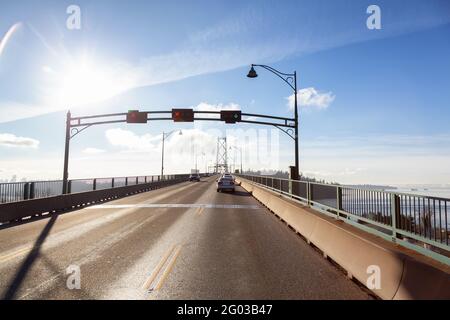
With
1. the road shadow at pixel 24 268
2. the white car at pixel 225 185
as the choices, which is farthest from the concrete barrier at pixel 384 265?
the white car at pixel 225 185

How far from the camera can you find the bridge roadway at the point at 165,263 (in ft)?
17.5

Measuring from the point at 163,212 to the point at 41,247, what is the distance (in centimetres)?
774

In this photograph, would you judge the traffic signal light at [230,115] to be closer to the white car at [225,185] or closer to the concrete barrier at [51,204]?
the white car at [225,185]

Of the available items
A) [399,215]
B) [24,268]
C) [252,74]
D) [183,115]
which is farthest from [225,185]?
[399,215]

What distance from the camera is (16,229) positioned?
37.9ft

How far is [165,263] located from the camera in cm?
702

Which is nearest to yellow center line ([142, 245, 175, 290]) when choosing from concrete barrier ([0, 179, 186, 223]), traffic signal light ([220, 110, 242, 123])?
concrete barrier ([0, 179, 186, 223])

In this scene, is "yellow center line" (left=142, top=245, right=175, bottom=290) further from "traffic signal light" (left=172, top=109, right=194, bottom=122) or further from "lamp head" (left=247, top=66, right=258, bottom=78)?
"traffic signal light" (left=172, top=109, right=194, bottom=122)

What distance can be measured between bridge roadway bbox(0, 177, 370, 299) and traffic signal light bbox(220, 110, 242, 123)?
14.4 metres

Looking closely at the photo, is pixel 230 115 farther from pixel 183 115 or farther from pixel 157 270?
pixel 157 270

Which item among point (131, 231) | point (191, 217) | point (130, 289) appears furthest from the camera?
point (191, 217)
